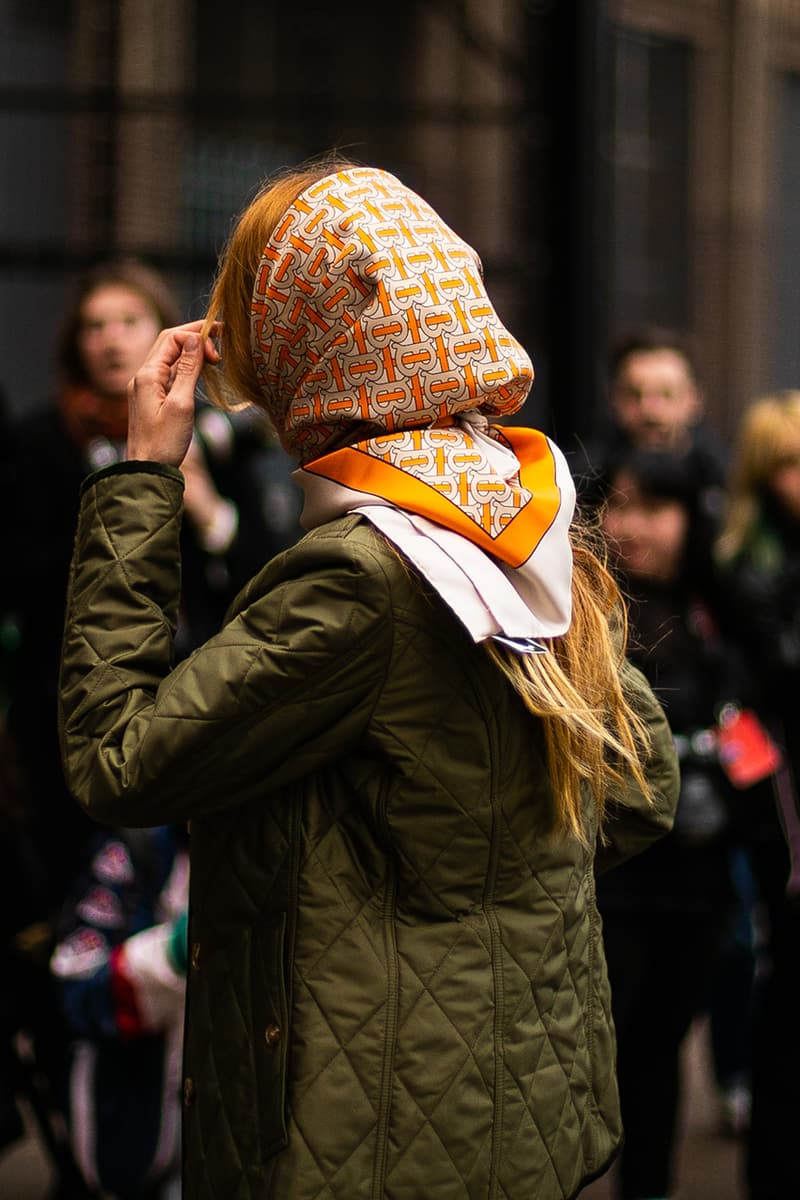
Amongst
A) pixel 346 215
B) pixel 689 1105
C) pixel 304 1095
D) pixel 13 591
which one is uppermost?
pixel 346 215

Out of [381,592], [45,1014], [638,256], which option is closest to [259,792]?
[381,592]

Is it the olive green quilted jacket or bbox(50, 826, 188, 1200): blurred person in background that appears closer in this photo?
the olive green quilted jacket

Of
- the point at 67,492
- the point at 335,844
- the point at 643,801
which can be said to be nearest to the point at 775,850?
the point at 643,801

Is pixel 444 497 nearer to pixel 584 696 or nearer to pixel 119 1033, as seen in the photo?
pixel 584 696

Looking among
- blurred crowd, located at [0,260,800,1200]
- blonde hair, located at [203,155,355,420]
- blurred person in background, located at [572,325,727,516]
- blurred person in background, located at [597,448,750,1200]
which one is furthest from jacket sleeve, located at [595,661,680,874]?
blurred person in background, located at [572,325,727,516]

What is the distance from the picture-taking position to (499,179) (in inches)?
473

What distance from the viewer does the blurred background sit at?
623cm

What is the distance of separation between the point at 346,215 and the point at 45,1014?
6.25 ft

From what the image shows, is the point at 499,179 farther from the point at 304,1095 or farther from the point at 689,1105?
the point at 304,1095

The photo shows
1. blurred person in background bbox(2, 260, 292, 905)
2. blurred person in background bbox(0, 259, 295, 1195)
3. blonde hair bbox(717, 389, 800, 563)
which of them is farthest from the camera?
blonde hair bbox(717, 389, 800, 563)

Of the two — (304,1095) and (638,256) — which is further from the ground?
(304,1095)

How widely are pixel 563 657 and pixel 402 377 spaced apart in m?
0.37

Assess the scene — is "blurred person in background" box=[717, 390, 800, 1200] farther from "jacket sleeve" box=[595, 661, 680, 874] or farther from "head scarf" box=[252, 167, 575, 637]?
"head scarf" box=[252, 167, 575, 637]

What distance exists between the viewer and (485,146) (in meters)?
12.0
